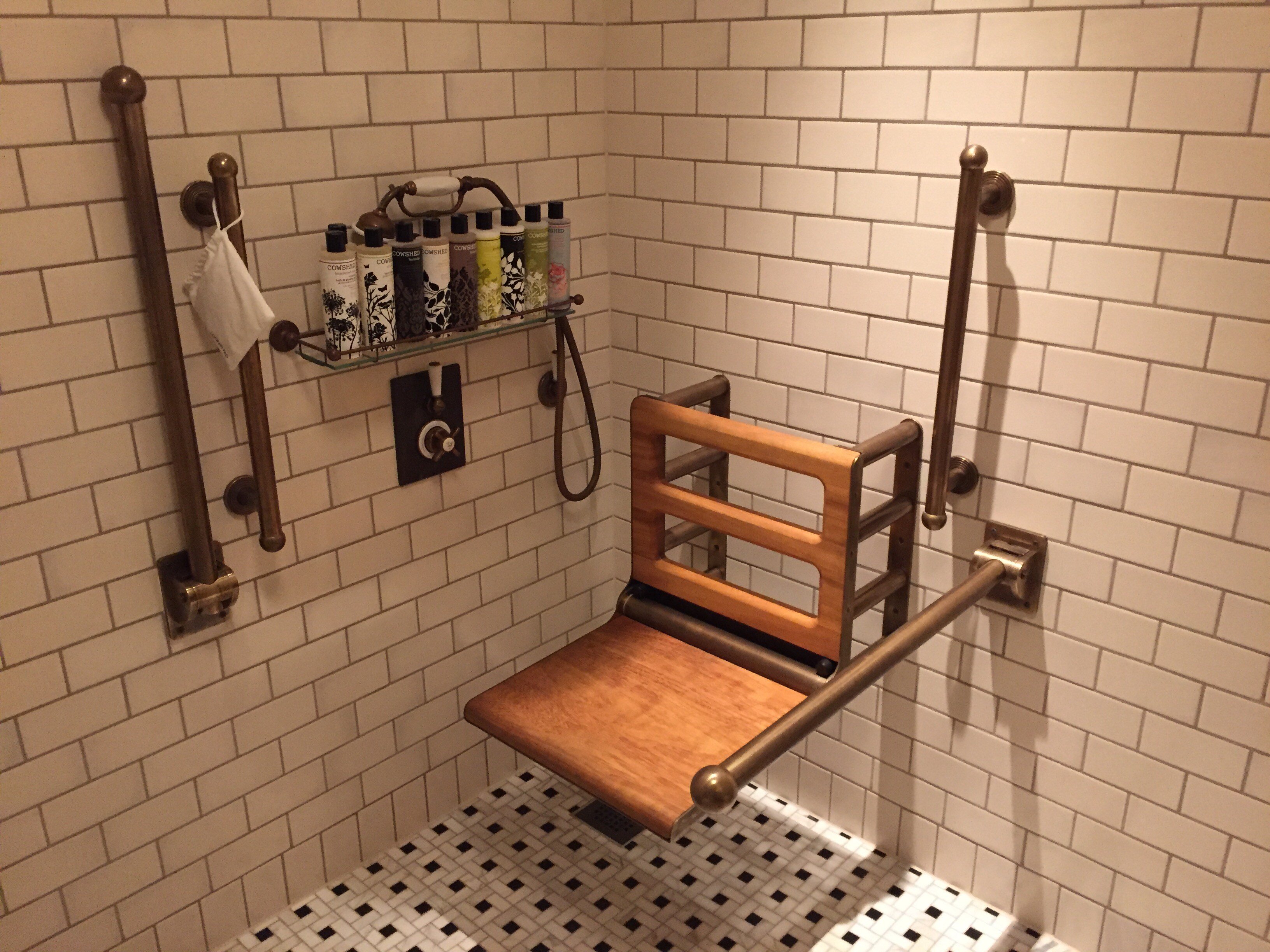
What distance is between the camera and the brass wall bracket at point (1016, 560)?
171cm

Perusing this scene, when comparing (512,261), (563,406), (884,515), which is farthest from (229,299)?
(884,515)

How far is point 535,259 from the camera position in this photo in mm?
1914

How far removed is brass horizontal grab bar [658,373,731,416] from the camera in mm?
1977

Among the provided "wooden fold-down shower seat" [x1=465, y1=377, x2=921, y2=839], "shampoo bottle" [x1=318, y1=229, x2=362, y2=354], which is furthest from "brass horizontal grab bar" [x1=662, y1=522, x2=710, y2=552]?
"shampoo bottle" [x1=318, y1=229, x2=362, y2=354]

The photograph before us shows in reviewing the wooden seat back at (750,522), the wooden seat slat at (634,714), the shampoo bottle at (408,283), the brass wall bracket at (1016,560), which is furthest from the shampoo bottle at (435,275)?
the brass wall bracket at (1016,560)

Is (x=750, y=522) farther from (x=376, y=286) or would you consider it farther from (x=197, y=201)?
(x=197, y=201)

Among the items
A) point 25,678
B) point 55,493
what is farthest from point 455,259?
point 25,678

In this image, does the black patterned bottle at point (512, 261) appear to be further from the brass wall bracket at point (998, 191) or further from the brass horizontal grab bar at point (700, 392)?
the brass wall bracket at point (998, 191)

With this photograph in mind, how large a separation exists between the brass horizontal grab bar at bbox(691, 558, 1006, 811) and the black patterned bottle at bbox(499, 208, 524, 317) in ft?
2.87

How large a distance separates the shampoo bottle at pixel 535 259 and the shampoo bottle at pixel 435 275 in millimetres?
187

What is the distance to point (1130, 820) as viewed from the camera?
5.67ft

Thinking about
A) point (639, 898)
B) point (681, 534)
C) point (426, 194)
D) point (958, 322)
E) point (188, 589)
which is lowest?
point (639, 898)

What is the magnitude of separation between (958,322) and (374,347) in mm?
931

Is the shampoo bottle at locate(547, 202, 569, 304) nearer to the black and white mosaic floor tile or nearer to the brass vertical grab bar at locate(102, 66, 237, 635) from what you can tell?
the brass vertical grab bar at locate(102, 66, 237, 635)
